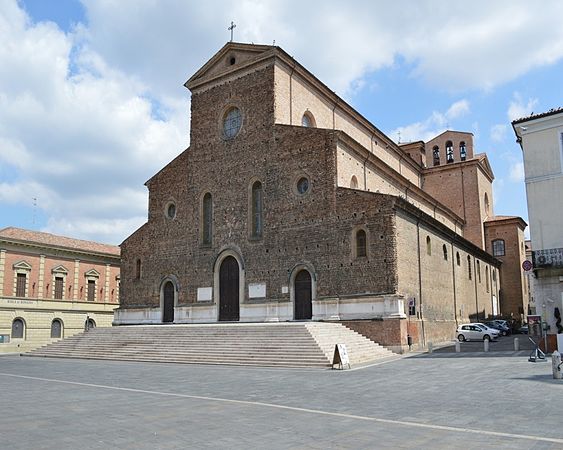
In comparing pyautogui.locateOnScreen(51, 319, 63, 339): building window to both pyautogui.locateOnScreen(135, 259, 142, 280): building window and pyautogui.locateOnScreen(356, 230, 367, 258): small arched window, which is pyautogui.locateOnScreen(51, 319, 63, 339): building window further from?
pyautogui.locateOnScreen(356, 230, 367, 258): small arched window

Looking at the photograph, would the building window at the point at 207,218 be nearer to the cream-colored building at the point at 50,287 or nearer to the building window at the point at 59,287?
the cream-colored building at the point at 50,287

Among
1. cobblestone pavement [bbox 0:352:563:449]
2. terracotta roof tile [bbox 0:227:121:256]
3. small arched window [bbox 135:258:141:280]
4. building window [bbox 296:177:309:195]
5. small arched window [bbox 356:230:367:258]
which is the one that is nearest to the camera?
cobblestone pavement [bbox 0:352:563:449]

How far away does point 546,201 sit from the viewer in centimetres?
2391

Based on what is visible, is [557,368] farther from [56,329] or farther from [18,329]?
[56,329]

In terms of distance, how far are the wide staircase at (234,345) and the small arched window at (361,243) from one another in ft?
11.9

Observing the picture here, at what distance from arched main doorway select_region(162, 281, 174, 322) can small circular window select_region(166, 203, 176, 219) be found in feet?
13.8

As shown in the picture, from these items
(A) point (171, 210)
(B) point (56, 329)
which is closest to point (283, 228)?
(A) point (171, 210)

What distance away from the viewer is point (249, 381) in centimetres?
1623

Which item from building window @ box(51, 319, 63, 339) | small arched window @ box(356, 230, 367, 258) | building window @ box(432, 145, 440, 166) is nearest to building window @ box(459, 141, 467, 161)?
building window @ box(432, 145, 440, 166)

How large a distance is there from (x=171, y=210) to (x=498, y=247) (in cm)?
3136

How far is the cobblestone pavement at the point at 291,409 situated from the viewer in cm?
827

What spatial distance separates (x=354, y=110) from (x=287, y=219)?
11.6m

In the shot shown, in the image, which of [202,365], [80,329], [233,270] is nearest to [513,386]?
[202,365]

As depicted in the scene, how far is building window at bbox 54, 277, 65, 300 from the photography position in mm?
43375
